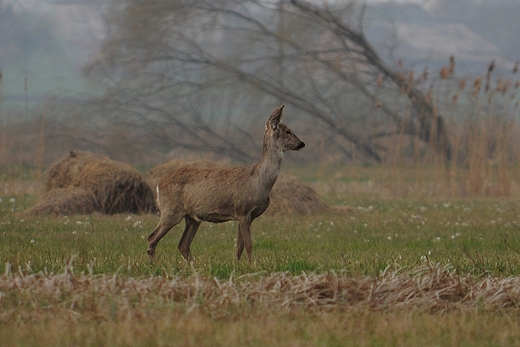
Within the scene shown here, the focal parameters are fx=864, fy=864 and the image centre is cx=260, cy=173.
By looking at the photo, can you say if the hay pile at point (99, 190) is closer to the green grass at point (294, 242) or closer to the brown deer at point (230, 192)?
the green grass at point (294, 242)

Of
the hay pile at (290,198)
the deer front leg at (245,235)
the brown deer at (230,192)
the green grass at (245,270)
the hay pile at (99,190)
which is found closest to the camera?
the green grass at (245,270)

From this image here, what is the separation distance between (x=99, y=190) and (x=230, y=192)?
756 cm

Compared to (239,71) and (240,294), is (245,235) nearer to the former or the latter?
(240,294)

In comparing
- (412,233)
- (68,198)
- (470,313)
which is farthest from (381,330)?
(68,198)

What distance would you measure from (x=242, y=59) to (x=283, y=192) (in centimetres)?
1574

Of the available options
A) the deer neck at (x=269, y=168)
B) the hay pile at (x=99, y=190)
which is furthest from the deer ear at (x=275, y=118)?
the hay pile at (x=99, y=190)

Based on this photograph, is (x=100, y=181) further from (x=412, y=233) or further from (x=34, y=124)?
(x=34, y=124)

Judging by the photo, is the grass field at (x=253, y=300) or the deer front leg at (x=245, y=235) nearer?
the grass field at (x=253, y=300)

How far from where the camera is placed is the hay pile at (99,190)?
15.9m

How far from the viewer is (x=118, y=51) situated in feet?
102

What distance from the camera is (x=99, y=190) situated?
16328 millimetres

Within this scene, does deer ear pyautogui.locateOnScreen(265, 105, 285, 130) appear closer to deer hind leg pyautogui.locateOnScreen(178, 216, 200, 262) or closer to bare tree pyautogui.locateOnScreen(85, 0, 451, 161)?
deer hind leg pyautogui.locateOnScreen(178, 216, 200, 262)

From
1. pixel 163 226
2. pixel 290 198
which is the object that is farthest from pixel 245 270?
pixel 290 198

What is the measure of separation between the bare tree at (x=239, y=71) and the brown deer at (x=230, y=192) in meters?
20.9
